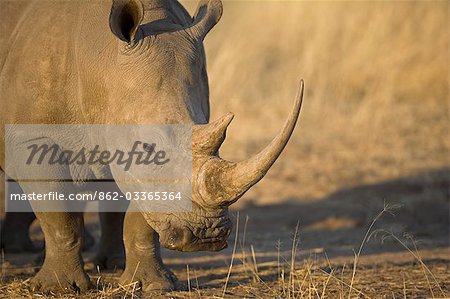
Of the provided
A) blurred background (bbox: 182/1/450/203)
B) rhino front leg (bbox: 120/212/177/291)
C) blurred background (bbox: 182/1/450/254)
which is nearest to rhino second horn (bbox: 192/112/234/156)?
rhino front leg (bbox: 120/212/177/291)

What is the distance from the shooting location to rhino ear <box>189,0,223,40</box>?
216 inches

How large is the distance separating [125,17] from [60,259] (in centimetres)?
Answer: 144

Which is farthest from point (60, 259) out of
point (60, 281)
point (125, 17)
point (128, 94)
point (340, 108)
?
point (340, 108)

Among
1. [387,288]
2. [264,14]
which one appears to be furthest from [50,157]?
[264,14]

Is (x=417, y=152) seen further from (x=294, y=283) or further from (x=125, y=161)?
(x=125, y=161)

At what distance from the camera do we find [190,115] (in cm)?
509

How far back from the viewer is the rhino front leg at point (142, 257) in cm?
588

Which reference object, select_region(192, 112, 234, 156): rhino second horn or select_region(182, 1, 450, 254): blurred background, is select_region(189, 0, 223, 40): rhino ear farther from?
select_region(182, 1, 450, 254): blurred background

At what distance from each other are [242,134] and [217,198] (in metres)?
7.21

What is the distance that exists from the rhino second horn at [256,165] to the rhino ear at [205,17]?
1.01 m

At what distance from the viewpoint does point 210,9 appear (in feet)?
18.6

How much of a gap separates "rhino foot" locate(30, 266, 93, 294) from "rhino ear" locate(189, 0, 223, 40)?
1.50 m

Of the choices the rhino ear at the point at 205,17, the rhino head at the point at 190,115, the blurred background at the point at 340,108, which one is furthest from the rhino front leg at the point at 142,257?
the blurred background at the point at 340,108

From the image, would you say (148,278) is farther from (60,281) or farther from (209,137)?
(209,137)
